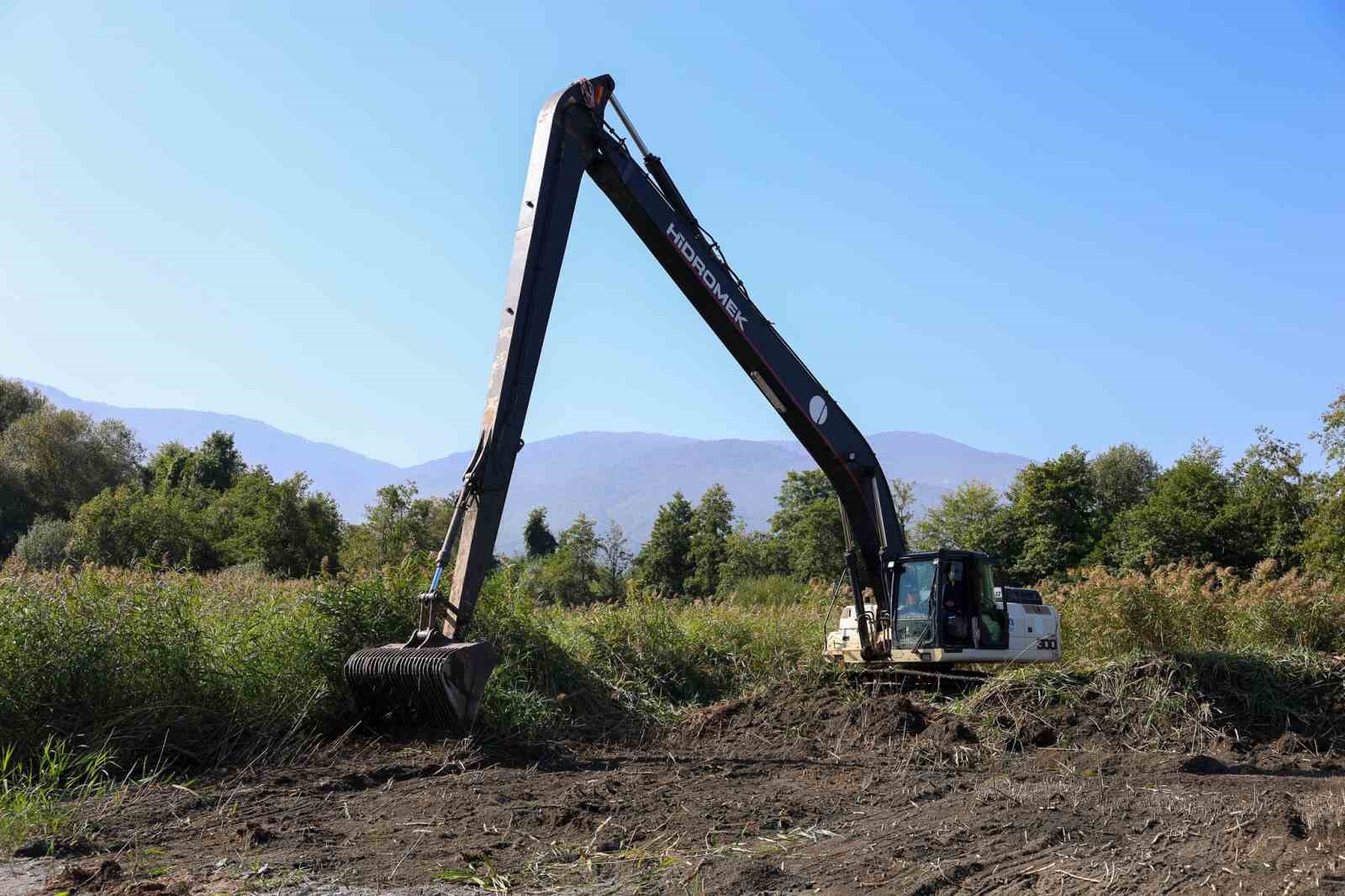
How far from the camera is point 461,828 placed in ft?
19.0

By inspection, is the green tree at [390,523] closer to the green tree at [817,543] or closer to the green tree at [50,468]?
the green tree at [817,543]

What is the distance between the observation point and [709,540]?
48.7 metres

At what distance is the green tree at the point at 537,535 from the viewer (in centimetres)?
6888

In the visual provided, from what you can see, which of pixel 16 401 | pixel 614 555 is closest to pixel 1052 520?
pixel 614 555

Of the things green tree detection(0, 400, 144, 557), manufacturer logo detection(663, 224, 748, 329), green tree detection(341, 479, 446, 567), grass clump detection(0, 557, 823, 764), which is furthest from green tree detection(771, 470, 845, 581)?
manufacturer logo detection(663, 224, 748, 329)

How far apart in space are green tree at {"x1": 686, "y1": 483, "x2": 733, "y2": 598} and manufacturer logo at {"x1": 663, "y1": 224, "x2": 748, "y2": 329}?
112ft

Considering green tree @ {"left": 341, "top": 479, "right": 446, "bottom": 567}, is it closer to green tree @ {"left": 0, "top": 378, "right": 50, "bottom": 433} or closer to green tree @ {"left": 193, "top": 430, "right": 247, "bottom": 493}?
green tree @ {"left": 193, "top": 430, "right": 247, "bottom": 493}

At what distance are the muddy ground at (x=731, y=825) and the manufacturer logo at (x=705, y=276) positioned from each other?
13.7 feet

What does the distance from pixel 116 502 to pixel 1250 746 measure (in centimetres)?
3282

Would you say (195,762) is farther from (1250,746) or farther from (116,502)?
(116,502)

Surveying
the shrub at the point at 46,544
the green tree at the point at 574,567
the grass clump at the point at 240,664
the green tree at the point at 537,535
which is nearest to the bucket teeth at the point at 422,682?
the grass clump at the point at 240,664

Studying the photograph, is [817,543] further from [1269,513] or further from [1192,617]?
[1192,617]

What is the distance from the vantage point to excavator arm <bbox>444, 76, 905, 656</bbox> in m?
7.96

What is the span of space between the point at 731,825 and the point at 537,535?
64.7m
